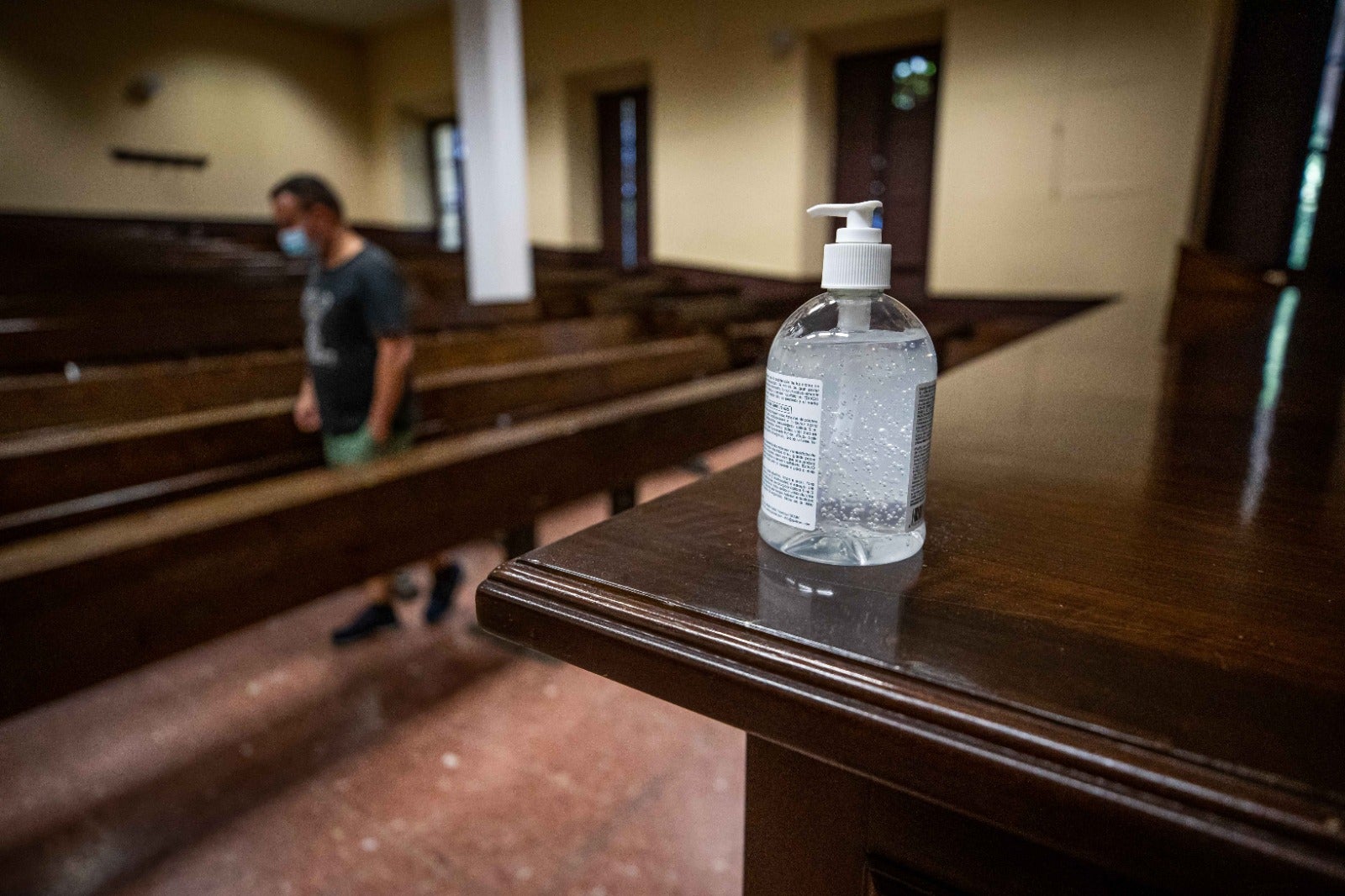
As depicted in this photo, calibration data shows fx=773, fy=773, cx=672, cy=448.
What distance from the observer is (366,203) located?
10383 millimetres

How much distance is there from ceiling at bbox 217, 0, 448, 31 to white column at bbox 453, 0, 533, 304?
4.44m

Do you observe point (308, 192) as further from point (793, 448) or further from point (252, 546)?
point (793, 448)

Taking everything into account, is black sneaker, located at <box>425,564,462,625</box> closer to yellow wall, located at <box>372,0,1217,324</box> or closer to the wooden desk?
the wooden desk

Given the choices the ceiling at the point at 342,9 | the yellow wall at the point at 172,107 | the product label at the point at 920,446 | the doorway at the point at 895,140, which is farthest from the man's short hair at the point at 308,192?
the yellow wall at the point at 172,107

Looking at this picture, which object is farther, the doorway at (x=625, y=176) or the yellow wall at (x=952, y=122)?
the doorway at (x=625, y=176)

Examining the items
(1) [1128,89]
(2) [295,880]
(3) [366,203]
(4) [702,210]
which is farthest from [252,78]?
(2) [295,880]

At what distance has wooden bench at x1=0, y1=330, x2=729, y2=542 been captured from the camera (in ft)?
5.65

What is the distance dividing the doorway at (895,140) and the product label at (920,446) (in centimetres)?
643

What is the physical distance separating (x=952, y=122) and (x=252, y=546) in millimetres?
6096

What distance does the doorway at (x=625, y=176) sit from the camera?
8250 millimetres

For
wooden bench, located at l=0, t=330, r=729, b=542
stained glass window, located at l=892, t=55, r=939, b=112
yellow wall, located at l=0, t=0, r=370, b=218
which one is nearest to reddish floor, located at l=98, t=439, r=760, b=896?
wooden bench, located at l=0, t=330, r=729, b=542

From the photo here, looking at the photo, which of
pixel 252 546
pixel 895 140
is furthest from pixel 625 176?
pixel 252 546

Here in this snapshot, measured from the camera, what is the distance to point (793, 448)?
1.53 feet

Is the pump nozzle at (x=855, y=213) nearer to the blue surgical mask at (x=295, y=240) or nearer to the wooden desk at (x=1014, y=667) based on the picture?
the wooden desk at (x=1014, y=667)
